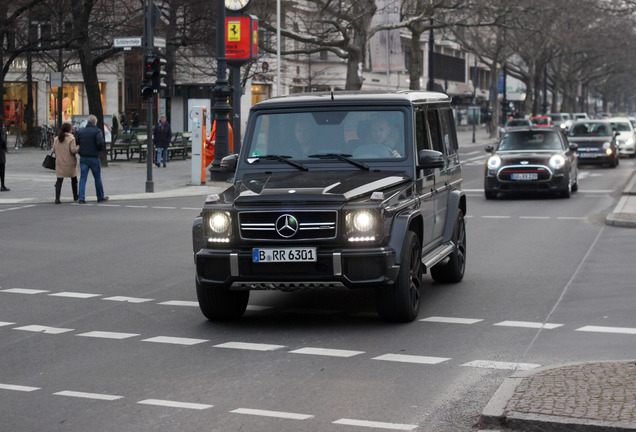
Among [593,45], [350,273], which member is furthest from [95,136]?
[593,45]

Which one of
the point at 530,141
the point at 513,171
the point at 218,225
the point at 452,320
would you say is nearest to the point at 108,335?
the point at 218,225

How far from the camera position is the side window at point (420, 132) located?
10.6m

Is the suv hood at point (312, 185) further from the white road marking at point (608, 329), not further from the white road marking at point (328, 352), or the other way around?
the white road marking at point (608, 329)

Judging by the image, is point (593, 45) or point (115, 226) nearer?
point (115, 226)

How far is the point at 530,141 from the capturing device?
25.9 meters

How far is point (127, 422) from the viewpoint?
645 cm

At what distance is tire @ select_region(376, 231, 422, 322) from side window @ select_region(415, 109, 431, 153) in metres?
1.22

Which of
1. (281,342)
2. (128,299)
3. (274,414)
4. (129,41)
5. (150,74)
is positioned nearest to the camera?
(274,414)

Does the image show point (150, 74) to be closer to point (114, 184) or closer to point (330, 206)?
point (114, 184)

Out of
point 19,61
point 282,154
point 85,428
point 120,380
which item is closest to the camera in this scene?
point 85,428

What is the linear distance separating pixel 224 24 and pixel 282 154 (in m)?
20.9

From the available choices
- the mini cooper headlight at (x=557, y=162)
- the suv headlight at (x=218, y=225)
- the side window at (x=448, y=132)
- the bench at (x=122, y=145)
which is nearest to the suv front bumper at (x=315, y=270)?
the suv headlight at (x=218, y=225)

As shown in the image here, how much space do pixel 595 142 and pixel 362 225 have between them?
31.6m

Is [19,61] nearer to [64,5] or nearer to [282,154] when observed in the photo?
[64,5]
